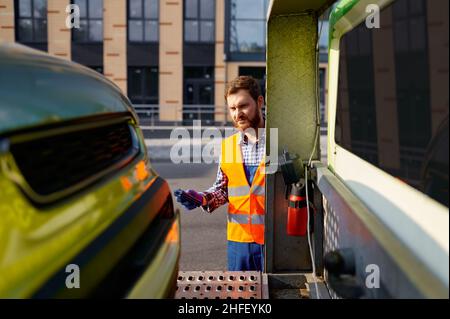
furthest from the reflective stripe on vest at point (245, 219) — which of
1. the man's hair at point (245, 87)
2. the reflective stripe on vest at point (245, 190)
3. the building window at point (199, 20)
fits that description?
the building window at point (199, 20)

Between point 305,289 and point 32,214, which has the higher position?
point 32,214

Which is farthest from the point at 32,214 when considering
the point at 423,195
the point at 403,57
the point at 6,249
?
the point at 403,57

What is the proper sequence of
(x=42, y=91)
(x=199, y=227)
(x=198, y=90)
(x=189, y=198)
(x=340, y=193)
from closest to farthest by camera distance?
(x=42, y=91) < (x=340, y=193) < (x=189, y=198) < (x=199, y=227) < (x=198, y=90)

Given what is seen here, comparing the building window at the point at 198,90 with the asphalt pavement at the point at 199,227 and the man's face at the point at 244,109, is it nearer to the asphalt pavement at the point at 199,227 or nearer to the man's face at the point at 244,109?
the asphalt pavement at the point at 199,227

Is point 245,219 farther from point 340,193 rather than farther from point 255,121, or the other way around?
point 340,193

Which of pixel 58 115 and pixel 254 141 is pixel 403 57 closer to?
pixel 58 115

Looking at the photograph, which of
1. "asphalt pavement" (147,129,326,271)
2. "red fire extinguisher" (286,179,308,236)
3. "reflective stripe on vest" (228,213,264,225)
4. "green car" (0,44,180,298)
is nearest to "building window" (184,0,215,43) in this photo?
"asphalt pavement" (147,129,326,271)

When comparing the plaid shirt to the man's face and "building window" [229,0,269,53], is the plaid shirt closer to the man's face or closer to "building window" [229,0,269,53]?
the man's face

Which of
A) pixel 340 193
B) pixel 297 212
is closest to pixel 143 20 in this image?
pixel 297 212

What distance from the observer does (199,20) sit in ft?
76.9

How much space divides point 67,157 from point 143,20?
2334 centimetres

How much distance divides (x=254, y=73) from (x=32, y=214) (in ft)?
76.4

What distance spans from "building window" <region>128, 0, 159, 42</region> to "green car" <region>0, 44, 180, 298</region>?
2267 centimetres

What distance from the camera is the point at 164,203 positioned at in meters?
1.82
